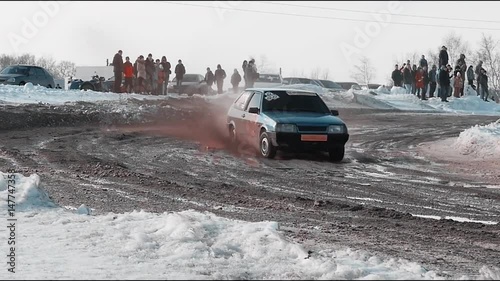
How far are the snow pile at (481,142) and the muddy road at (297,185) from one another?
513mm

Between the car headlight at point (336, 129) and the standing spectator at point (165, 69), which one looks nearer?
the car headlight at point (336, 129)

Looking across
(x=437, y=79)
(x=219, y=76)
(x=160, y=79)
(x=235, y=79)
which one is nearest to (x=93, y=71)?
(x=219, y=76)

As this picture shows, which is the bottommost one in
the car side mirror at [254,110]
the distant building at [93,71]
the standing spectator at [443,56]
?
the car side mirror at [254,110]

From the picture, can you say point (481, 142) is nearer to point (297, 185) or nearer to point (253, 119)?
point (253, 119)

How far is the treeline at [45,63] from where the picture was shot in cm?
8594

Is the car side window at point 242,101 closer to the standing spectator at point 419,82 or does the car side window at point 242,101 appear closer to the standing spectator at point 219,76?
the standing spectator at point 219,76

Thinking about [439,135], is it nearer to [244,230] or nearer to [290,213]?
[290,213]

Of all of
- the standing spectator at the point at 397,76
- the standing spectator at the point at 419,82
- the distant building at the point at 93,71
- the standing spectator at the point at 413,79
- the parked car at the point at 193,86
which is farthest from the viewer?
the distant building at the point at 93,71

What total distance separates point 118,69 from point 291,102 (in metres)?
16.0

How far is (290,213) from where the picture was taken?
830 cm

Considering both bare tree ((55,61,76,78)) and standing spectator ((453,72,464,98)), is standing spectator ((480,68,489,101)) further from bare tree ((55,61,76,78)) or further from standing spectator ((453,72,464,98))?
bare tree ((55,61,76,78))

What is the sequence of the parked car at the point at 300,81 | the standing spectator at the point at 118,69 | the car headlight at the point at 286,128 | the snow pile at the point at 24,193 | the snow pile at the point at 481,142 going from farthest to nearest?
the parked car at the point at 300,81 < the standing spectator at the point at 118,69 < the snow pile at the point at 481,142 < the car headlight at the point at 286,128 < the snow pile at the point at 24,193

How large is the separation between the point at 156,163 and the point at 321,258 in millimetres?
7793

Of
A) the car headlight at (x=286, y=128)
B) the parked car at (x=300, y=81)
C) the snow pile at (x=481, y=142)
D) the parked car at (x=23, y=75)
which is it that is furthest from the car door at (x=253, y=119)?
the parked car at (x=300, y=81)
